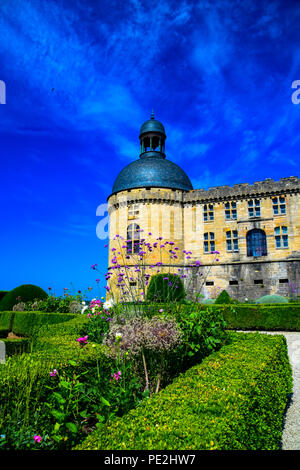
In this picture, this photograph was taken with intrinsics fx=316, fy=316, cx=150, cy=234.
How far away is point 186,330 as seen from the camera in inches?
231

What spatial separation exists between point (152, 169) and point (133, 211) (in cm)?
425

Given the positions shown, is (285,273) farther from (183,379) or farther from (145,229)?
(183,379)

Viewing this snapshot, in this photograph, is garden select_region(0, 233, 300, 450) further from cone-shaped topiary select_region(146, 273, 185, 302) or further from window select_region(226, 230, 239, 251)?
window select_region(226, 230, 239, 251)

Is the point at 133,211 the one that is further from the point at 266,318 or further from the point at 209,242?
the point at 266,318

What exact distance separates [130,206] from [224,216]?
315 inches

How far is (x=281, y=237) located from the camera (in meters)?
24.0

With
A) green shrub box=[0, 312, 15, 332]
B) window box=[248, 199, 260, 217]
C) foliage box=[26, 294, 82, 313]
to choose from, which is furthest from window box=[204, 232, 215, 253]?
green shrub box=[0, 312, 15, 332]

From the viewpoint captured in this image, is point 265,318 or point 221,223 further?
point 221,223

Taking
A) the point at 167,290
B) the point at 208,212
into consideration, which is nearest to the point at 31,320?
the point at 167,290

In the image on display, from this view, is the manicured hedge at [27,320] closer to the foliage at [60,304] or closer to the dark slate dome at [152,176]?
the foliage at [60,304]

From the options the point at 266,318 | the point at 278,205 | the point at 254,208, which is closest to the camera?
the point at 266,318

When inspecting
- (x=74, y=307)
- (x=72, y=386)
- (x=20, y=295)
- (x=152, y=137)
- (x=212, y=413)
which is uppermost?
(x=152, y=137)

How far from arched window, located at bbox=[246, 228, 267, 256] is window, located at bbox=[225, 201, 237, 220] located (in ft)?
6.50
